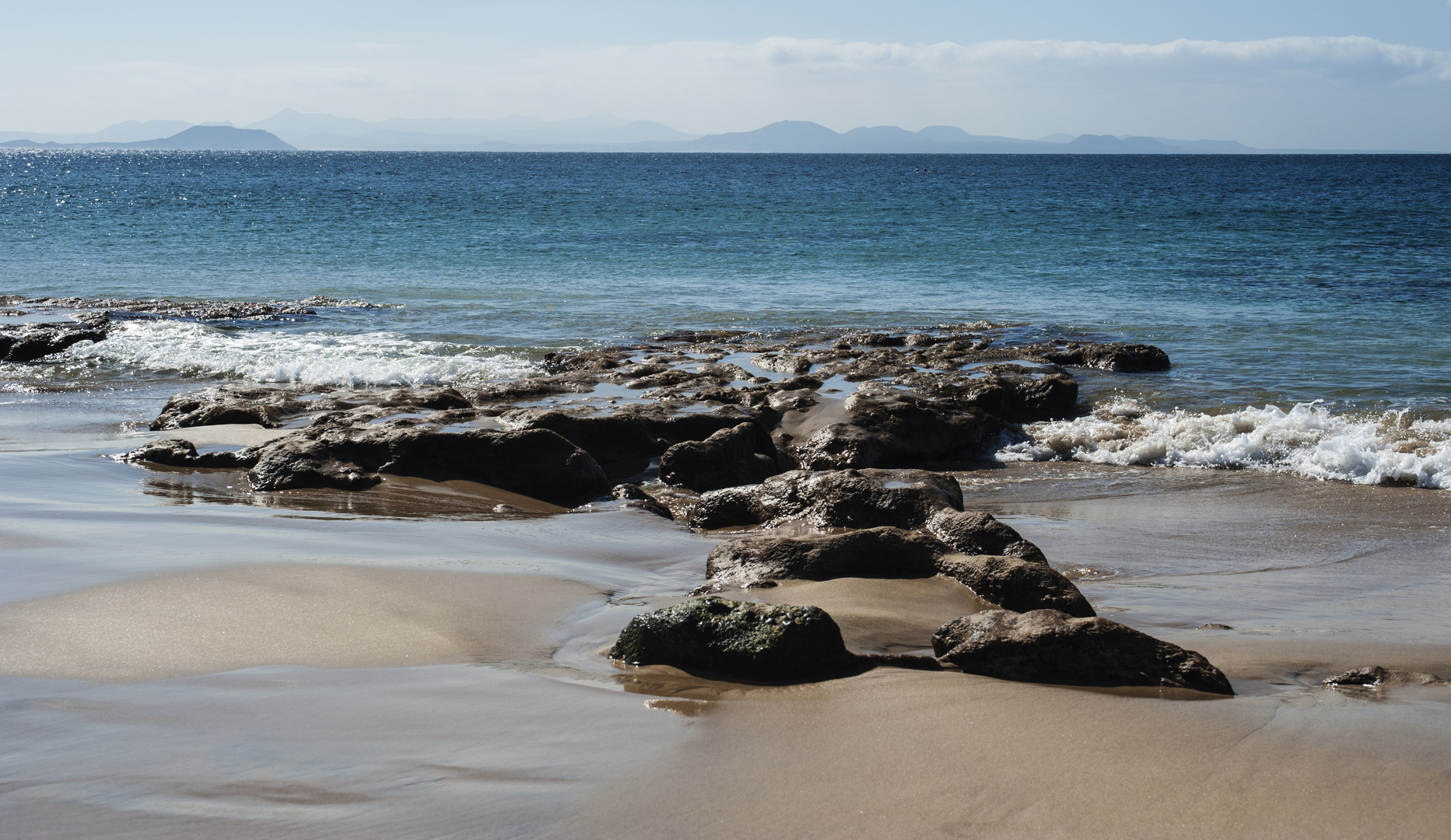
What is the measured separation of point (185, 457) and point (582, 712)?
19.3 feet

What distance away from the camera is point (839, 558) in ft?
16.2

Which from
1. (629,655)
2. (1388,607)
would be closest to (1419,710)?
(1388,607)

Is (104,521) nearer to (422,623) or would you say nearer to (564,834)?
(422,623)

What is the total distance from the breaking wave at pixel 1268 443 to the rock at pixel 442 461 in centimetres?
420

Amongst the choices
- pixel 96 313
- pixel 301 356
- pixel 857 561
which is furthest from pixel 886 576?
pixel 96 313

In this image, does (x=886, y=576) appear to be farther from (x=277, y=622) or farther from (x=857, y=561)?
(x=277, y=622)

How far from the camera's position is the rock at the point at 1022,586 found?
4.48 metres

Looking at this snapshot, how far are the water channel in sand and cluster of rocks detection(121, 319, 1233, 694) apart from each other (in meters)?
0.17

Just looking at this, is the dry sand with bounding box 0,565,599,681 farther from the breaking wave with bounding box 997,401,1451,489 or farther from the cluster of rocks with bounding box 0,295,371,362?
the cluster of rocks with bounding box 0,295,371,362

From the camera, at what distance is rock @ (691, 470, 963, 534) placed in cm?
594

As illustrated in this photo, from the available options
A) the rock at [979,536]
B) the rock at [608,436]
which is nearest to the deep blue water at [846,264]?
the rock at [608,436]

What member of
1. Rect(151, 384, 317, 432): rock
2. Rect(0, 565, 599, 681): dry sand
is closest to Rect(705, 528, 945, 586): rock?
Rect(0, 565, 599, 681): dry sand

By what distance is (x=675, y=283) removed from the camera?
21969 millimetres

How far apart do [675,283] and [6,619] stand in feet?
60.8
